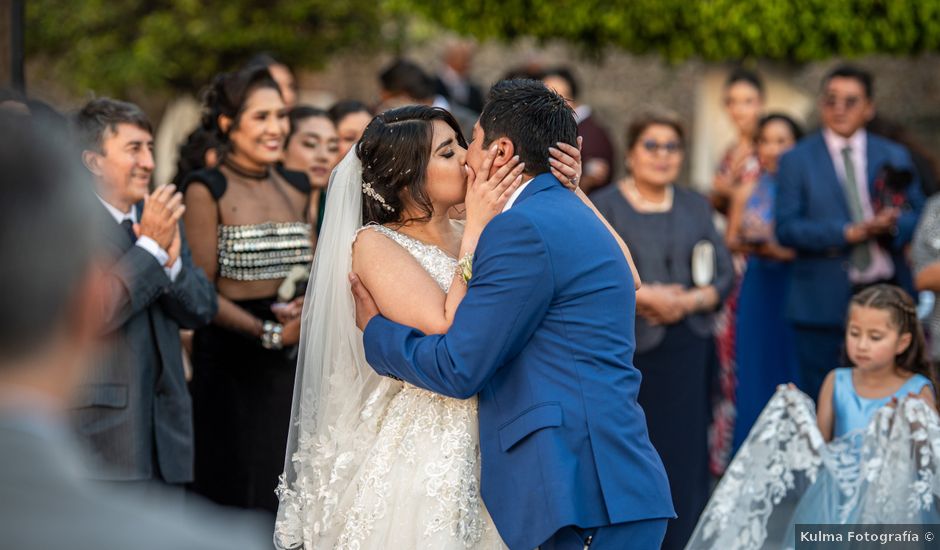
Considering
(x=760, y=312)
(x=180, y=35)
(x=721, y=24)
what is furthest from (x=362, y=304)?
(x=180, y=35)

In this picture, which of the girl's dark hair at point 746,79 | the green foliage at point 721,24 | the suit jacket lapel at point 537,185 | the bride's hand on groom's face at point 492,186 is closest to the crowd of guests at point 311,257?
the girl's dark hair at point 746,79

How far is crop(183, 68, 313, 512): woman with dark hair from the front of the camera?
5.64m

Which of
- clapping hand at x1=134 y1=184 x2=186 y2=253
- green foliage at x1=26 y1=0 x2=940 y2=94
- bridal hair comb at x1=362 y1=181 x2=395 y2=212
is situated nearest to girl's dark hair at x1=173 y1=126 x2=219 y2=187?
clapping hand at x1=134 y1=184 x2=186 y2=253

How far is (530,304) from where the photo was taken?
353 centimetres

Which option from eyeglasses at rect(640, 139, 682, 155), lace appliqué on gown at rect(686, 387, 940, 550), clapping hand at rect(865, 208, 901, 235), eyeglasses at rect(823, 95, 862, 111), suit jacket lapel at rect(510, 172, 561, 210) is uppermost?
eyeglasses at rect(823, 95, 862, 111)

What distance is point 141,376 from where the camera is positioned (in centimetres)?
494

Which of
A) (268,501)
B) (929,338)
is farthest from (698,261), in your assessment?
(268,501)

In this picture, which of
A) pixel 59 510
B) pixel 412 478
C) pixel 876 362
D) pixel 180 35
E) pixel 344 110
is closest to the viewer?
pixel 59 510

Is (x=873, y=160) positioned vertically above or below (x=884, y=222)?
above

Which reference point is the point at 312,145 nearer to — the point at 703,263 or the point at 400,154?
the point at 703,263

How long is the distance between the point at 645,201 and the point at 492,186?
3.11 m

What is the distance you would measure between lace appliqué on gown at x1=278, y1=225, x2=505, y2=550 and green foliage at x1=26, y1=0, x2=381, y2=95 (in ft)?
35.2

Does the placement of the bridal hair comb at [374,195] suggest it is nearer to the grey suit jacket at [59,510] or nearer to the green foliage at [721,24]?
the grey suit jacket at [59,510]

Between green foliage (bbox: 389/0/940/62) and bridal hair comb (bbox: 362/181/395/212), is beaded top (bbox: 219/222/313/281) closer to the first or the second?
bridal hair comb (bbox: 362/181/395/212)
